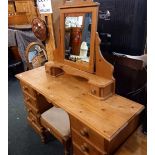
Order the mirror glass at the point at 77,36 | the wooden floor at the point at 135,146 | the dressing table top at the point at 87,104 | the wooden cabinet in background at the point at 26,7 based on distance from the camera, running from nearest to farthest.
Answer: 1. the dressing table top at the point at 87,104
2. the wooden floor at the point at 135,146
3. the mirror glass at the point at 77,36
4. the wooden cabinet in background at the point at 26,7

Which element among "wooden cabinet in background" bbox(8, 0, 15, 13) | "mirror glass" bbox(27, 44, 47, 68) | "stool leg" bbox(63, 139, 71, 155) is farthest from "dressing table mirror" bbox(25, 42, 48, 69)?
"wooden cabinet in background" bbox(8, 0, 15, 13)

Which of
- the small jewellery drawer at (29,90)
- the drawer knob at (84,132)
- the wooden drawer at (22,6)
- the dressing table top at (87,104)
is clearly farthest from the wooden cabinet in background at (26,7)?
the drawer knob at (84,132)

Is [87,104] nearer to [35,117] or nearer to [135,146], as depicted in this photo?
[135,146]

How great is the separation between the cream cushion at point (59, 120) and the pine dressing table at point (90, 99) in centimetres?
16

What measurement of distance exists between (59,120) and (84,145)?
0.40 m

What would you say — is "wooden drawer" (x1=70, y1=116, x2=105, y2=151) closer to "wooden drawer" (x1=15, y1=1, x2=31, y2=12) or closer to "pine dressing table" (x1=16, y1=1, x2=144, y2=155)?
"pine dressing table" (x1=16, y1=1, x2=144, y2=155)

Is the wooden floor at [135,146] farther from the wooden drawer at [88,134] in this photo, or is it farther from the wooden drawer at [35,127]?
the wooden drawer at [35,127]

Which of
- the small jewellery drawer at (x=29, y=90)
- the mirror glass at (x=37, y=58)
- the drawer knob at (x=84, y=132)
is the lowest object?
the drawer knob at (x=84, y=132)

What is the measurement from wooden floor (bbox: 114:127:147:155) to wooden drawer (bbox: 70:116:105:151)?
0.15 metres

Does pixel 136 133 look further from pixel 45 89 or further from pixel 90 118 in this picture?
pixel 45 89

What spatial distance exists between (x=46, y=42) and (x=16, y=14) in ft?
6.87

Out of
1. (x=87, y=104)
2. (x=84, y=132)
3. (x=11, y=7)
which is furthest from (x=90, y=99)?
(x=11, y=7)

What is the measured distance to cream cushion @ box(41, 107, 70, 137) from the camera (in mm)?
1343

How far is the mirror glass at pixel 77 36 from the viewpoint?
3.94 ft
